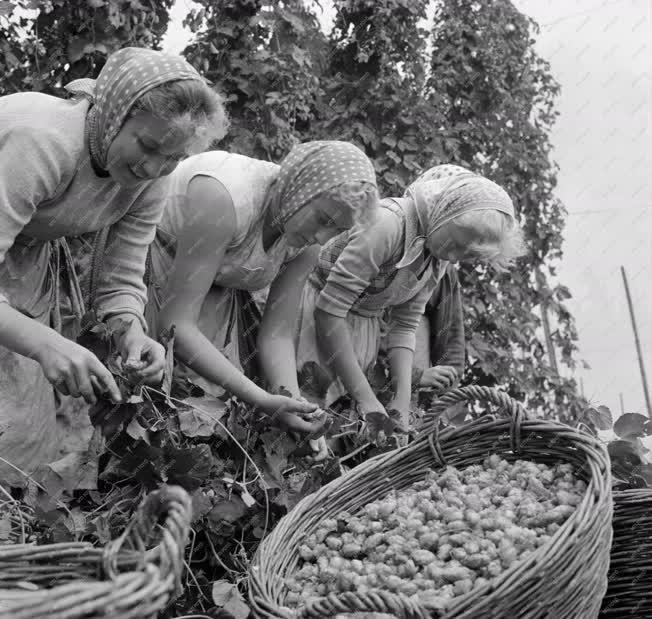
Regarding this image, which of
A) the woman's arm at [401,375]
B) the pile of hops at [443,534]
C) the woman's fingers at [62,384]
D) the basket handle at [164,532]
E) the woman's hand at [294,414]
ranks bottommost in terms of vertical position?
the woman's arm at [401,375]

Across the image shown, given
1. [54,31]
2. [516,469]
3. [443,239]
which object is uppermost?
[54,31]

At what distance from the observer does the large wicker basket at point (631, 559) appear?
1535mm

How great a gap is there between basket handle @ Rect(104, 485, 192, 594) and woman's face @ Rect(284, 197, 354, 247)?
107 cm

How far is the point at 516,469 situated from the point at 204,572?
0.64 m

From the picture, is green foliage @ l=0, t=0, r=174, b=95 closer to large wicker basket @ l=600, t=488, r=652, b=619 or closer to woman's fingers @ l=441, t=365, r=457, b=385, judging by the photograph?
woman's fingers @ l=441, t=365, r=457, b=385

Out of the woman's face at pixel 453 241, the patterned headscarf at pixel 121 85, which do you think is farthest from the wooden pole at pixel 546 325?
the patterned headscarf at pixel 121 85

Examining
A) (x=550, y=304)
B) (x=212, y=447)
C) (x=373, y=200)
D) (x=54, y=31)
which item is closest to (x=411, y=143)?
(x=550, y=304)

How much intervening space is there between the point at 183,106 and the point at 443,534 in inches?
33.0

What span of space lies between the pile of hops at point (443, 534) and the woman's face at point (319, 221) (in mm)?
632

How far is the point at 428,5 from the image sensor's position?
4.57 m

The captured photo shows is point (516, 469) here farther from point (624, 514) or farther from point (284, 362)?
point (284, 362)

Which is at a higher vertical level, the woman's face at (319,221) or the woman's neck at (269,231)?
the woman's face at (319,221)

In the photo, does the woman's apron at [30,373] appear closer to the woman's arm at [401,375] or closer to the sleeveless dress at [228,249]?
the sleeveless dress at [228,249]

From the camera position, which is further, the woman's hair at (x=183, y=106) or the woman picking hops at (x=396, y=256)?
the woman picking hops at (x=396, y=256)
